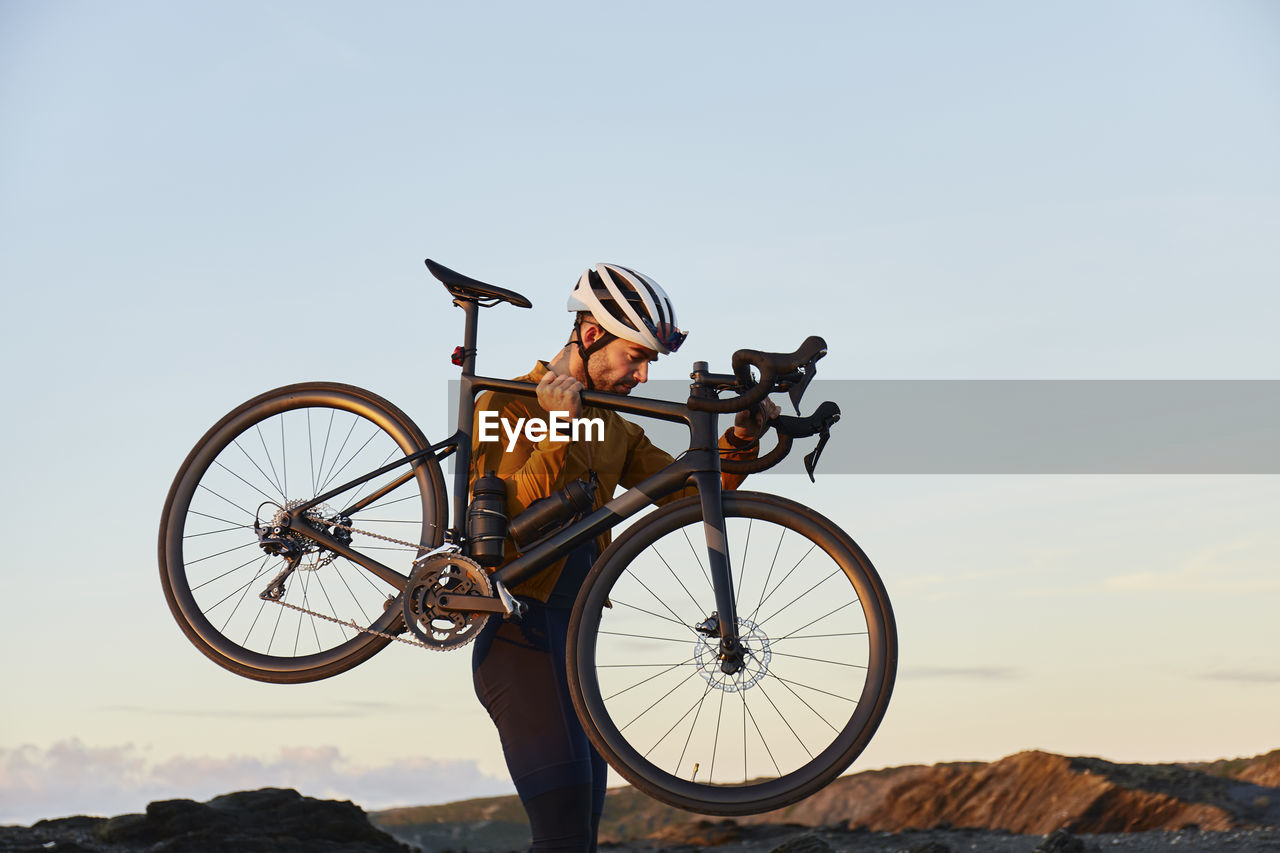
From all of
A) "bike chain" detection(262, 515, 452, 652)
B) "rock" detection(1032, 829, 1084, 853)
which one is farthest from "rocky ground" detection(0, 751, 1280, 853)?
"bike chain" detection(262, 515, 452, 652)

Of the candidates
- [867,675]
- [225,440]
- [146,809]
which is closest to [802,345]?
[867,675]

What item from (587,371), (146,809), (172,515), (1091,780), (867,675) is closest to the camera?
(867,675)

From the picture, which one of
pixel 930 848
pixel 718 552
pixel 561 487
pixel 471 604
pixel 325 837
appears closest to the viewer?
pixel 718 552

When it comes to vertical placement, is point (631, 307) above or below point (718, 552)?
above

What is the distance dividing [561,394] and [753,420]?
3.22 feet

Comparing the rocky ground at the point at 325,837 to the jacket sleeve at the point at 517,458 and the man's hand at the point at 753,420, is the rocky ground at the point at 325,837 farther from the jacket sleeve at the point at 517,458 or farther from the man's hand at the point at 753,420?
the jacket sleeve at the point at 517,458

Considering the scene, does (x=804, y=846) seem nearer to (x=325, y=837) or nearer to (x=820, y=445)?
(x=325, y=837)

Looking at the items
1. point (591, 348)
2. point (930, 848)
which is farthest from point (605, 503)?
point (930, 848)

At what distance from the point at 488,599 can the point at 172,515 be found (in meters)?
1.97

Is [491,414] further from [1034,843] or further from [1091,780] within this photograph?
[1091,780]

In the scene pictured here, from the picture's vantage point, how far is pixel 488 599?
5.04 meters

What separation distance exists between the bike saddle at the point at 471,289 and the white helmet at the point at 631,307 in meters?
0.33

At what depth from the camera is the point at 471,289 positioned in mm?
5551

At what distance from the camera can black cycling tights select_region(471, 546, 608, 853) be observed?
500cm
